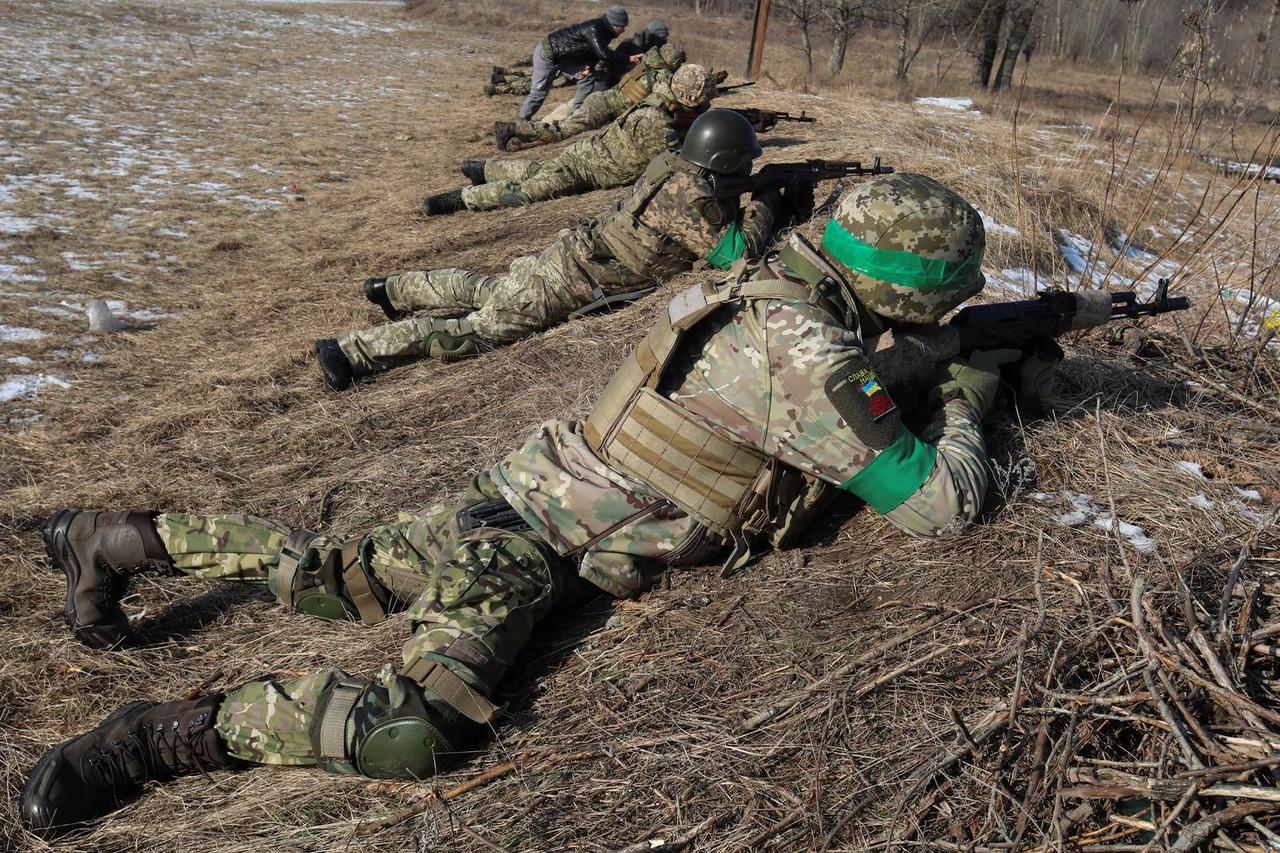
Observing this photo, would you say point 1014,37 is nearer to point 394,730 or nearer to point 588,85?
point 588,85

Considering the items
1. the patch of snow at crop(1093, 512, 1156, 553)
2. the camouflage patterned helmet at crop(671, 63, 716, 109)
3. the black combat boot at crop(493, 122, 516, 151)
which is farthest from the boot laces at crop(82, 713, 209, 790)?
the black combat boot at crop(493, 122, 516, 151)

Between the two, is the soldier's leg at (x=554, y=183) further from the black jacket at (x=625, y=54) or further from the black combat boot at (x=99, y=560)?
the black combat boot at (x=99, y=560)

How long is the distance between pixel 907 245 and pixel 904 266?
0.22 feet

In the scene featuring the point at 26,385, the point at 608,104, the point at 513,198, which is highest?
the point at 608,104

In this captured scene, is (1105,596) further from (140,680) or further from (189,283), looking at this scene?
(189,283)

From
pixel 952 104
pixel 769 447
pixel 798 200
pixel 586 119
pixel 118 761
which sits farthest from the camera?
pixel 952 104

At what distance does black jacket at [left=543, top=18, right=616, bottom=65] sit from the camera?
38.4ft

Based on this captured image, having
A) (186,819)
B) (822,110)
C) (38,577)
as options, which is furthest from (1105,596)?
(822,110)

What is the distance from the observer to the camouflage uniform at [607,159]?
283 inches

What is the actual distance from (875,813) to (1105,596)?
2.90 feet

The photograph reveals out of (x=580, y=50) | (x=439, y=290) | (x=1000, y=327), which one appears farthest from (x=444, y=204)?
(x=1000, y=327)

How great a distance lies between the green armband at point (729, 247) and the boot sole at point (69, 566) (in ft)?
11.9

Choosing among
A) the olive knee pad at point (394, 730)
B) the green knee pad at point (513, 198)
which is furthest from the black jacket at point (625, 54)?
the olive knee pad at point (394, 730)

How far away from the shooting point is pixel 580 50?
1197 centimetres
